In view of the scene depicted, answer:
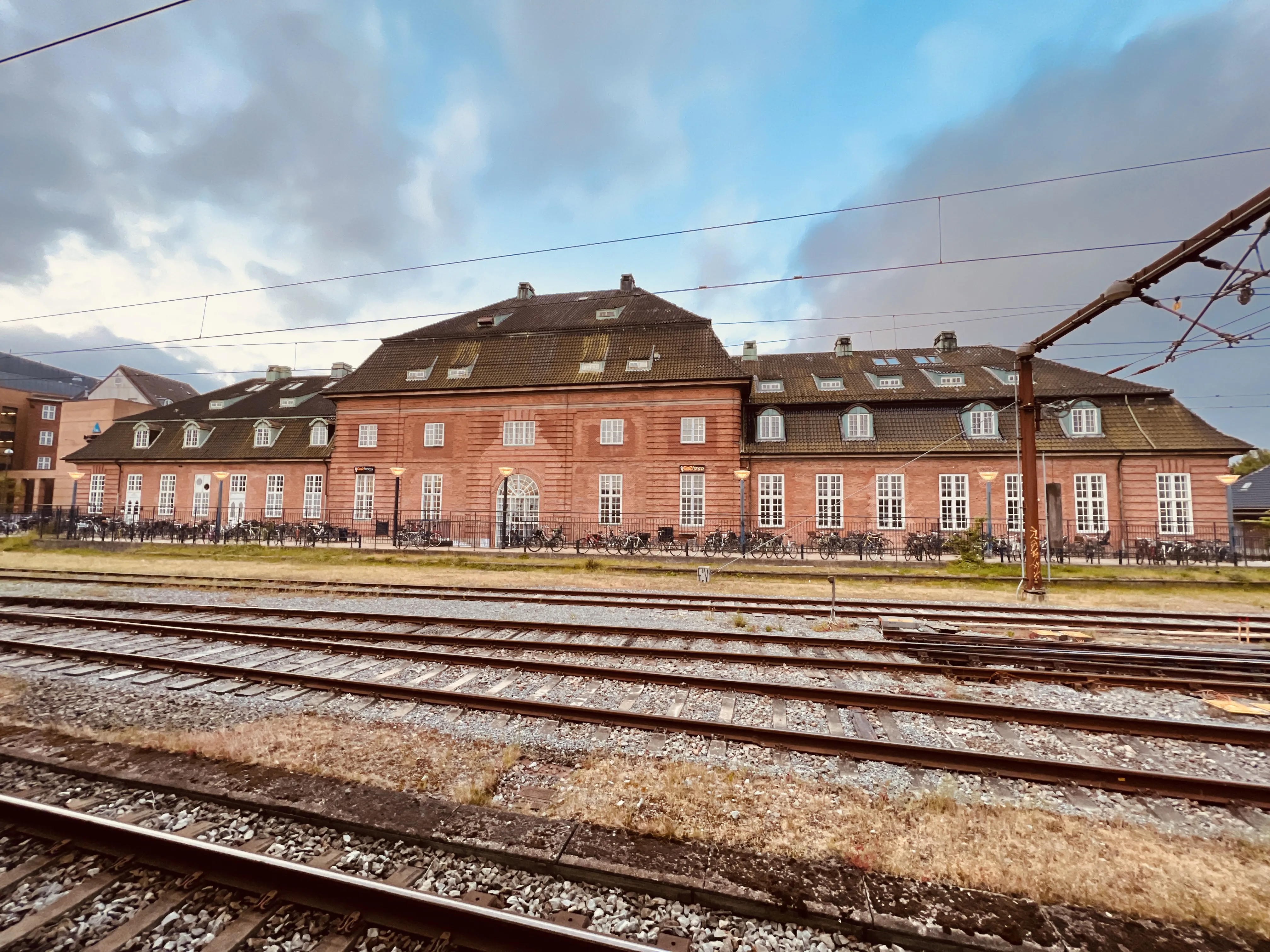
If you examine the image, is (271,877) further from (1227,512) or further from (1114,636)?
(1227,512)

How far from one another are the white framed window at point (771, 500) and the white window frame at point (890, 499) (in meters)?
4.44

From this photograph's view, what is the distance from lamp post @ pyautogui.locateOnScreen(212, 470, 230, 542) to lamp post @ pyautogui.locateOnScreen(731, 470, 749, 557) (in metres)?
24.8

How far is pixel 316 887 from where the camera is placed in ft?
9.52

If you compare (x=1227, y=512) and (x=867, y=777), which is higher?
(x=1227, y=512)

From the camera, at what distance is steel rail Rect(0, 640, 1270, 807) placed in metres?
4.31

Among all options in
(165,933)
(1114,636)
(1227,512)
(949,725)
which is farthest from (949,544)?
(165,933)

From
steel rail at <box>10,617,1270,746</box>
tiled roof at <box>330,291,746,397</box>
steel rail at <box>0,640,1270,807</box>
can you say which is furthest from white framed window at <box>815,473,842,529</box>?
steel rail at <box>0,640,1270,807</box>

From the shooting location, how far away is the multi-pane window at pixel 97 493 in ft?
118

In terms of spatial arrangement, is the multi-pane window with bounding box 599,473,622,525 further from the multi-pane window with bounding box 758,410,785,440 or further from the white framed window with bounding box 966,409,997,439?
the white framed window with bounding box 966,409,997,439

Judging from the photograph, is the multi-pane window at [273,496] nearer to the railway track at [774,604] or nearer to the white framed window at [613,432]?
the railway track at [774,604]

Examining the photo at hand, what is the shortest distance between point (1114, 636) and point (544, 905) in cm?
1115

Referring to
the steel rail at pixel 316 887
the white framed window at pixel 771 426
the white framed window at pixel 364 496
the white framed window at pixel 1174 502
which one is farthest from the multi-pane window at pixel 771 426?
the steel rail at pixel 316 887

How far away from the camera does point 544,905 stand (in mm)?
2914

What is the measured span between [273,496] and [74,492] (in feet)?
30.9
